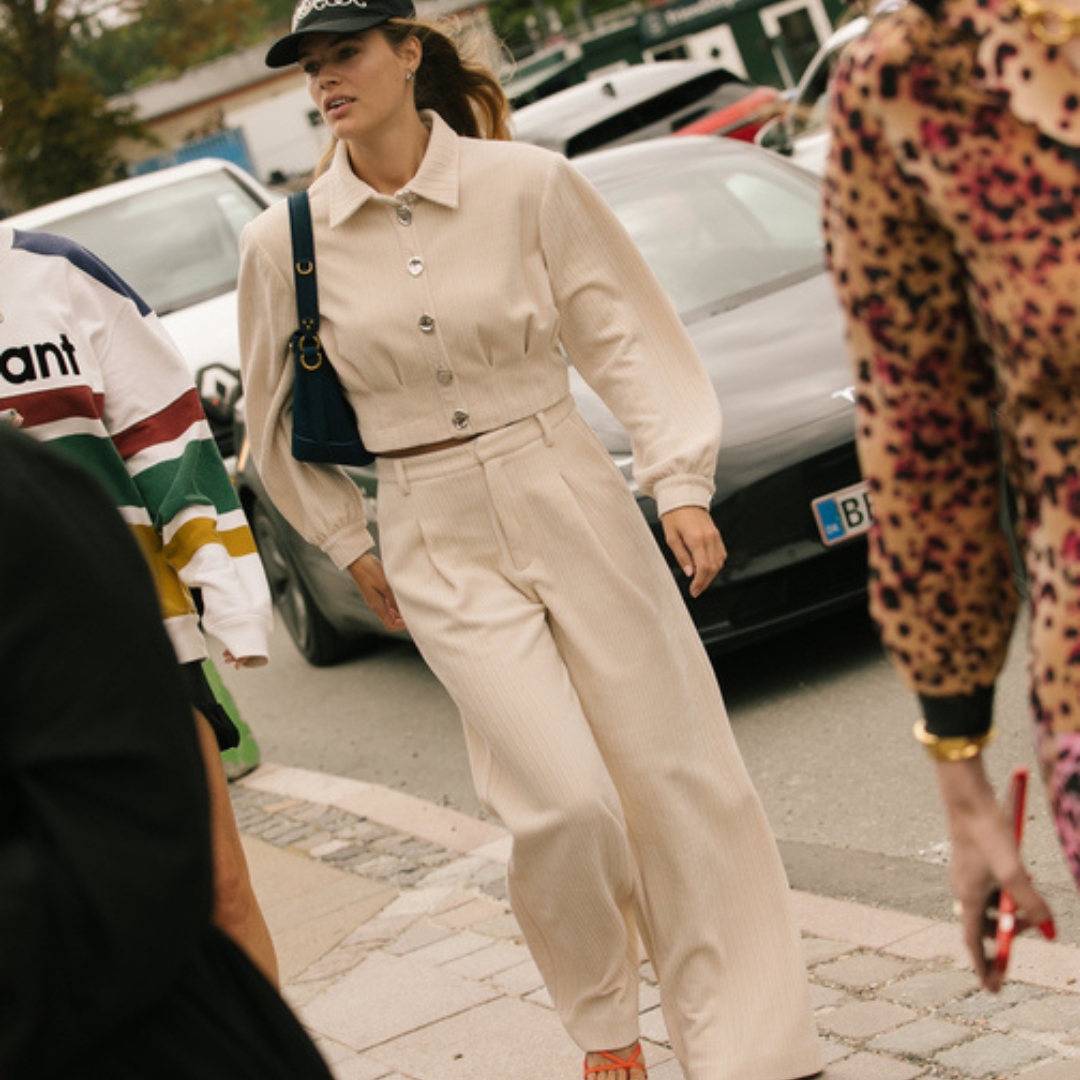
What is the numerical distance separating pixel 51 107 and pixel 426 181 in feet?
147

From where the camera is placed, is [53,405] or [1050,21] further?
[53,405]

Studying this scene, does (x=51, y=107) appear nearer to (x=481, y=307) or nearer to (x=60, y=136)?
(x=60, y=136)

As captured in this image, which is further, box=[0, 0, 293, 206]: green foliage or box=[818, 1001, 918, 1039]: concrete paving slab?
box=[0, 0, 293, 206]: green foliage

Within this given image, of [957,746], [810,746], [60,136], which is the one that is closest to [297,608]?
[810,746]

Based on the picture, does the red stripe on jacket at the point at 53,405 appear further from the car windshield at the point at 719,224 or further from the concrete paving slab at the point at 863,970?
the car windshield at the point at 719,224

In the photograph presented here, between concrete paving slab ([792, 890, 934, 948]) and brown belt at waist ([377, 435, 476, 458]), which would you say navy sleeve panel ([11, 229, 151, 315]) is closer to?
brown belt at waist ([377, 435, 476, 458])

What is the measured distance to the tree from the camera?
47250 millimetres

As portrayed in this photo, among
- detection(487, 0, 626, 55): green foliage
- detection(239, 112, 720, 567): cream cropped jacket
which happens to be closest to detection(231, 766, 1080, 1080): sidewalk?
detection(239, 112, 720, 567): cream cropped jacket

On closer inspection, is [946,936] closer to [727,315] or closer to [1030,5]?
[1030,5]

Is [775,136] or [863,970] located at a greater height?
[775,136]

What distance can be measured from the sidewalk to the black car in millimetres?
1231

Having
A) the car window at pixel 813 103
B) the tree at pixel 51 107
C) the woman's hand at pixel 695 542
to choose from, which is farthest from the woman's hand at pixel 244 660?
the tree at pixel 51 107

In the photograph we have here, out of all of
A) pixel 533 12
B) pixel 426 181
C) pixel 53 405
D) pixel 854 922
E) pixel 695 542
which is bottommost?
pixel 854 922

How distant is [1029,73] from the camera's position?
1975 mm
